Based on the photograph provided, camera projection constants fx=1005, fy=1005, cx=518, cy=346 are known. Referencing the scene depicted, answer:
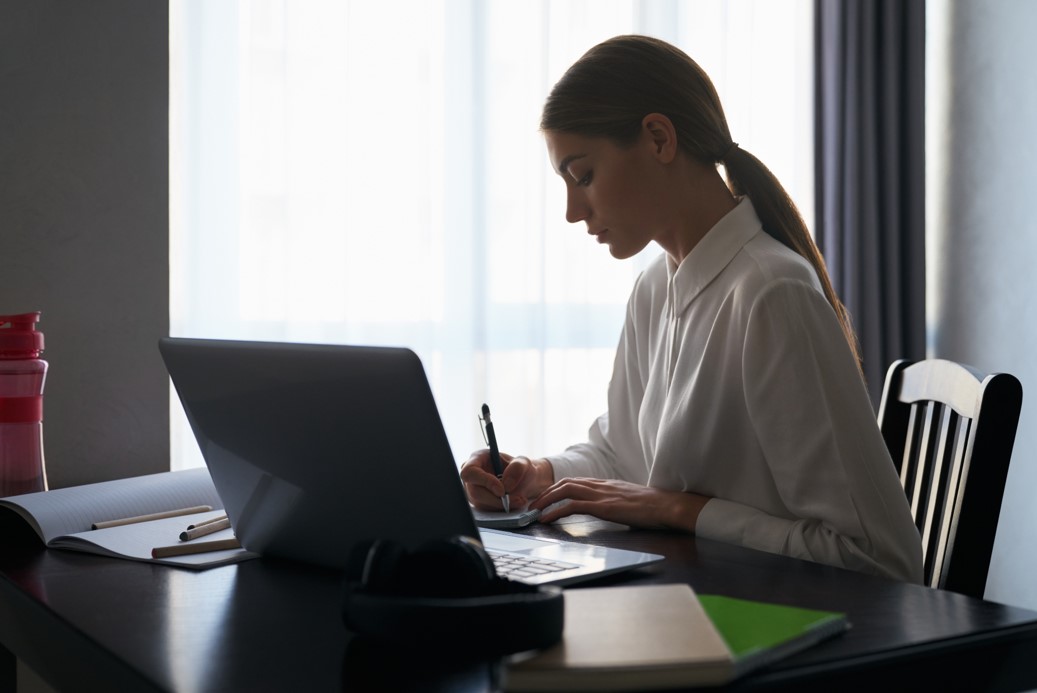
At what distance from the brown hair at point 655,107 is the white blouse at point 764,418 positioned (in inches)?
1.7

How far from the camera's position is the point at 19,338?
4.35ft

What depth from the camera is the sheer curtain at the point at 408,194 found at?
226 centimetres

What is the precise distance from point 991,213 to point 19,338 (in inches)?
92.4

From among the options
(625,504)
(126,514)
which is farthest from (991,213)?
(126,514)

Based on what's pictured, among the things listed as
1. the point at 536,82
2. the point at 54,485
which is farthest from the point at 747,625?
the point at 536,82

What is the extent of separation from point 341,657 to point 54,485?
1.07 meters

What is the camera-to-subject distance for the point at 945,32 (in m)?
2.81

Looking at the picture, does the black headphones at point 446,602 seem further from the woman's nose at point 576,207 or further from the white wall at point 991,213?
the white wall at point 991,213

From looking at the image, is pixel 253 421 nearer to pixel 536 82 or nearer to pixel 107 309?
pixel 107 309

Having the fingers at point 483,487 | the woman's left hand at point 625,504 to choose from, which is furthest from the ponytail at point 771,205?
the fingers at point 483,487

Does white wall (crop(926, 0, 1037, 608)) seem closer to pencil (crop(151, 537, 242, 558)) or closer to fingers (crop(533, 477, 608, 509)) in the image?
fingers (crop(533, 477, 608, 509))

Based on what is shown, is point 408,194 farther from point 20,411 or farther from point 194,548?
point 194,548

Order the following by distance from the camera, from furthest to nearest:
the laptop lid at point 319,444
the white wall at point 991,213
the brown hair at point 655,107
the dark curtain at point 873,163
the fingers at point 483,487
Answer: the dark curtain at point 873,163 → the white wall at point 991,213 → the brown hair at point 655,107 → the fingers at point 483,487 → the laptop lid at point 319,444

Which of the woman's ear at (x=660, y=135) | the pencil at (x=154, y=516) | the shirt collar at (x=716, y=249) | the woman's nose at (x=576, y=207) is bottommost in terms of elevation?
the pencil at (x=154, y=516)
